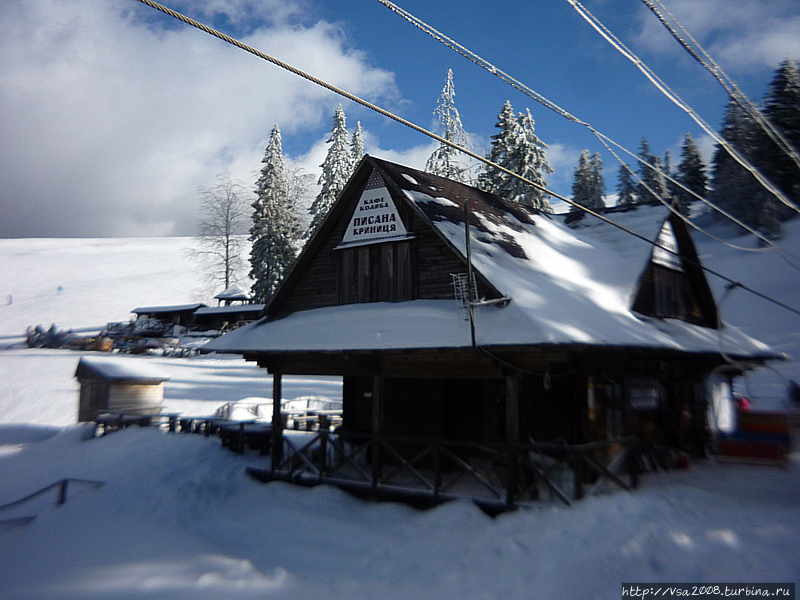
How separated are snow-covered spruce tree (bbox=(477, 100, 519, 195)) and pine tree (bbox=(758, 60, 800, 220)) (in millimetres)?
23122

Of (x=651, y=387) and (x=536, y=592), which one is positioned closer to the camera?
(x=536, y=592)

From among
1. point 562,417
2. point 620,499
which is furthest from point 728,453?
point 620,499

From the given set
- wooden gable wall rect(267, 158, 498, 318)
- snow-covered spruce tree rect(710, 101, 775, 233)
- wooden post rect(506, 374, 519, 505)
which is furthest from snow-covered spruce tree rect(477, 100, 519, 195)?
wooden post rect(506, 374, 519, 505)

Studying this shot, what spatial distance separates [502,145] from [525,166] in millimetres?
2949

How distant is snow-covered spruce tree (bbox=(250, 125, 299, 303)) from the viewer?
47.2 metres

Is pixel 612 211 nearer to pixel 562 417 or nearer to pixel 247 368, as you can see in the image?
pixel 562 417

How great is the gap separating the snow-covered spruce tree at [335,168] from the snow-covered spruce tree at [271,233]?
4648mm

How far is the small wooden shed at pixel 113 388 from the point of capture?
23516mm

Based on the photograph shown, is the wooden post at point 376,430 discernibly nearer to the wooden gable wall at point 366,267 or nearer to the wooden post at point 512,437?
the wooden gable wall at point 366,267

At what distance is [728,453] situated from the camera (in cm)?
1548

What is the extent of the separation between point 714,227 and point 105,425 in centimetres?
5763

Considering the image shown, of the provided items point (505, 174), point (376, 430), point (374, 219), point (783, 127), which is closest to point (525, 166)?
point (505, 174)

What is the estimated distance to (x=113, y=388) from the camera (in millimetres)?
23688

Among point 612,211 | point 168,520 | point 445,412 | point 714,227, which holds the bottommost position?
point 168,520
